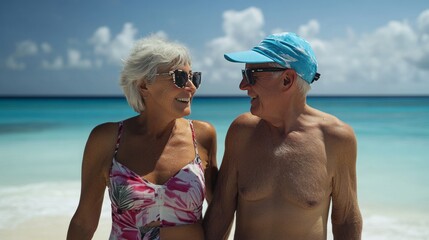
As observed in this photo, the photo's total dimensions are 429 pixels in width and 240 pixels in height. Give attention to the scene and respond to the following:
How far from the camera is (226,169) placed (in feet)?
8.93

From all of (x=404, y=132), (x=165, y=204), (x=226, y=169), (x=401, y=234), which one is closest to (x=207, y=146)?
(x=226, y=169)

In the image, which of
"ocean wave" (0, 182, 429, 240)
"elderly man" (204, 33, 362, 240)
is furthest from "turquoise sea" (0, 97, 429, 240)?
"elderly man" (204, 33, 362, 240)

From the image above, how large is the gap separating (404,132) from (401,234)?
14.8 m

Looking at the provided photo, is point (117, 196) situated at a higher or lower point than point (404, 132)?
higher

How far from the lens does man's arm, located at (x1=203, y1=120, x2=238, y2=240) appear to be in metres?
2.68

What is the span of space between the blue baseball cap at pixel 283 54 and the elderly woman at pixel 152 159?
0.41m

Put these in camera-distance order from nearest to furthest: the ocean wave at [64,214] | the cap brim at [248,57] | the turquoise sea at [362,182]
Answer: the cap brim at [248,57], the ocean wave at [64,214], the turquoise sea at [362,182]

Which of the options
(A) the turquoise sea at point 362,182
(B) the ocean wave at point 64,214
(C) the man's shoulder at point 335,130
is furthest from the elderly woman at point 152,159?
(A) the turquoise sea at point 362,182

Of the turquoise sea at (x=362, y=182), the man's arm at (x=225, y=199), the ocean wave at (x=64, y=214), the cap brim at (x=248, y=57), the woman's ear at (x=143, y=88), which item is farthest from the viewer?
the turquoise sea at (x=362, y=182)

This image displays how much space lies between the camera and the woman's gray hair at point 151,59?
2691 millimetres

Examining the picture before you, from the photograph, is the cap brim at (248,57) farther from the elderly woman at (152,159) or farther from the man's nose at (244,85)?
the elderly woman at (152,159)

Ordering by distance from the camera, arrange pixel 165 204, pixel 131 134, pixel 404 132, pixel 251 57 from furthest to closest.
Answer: pixel 404 132 → pixel 131 134 → pixel 165 204 → pixel 251 57

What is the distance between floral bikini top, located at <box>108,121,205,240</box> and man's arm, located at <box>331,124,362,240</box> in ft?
2.29

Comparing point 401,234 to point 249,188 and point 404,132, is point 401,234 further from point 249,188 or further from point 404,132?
point 404,132
